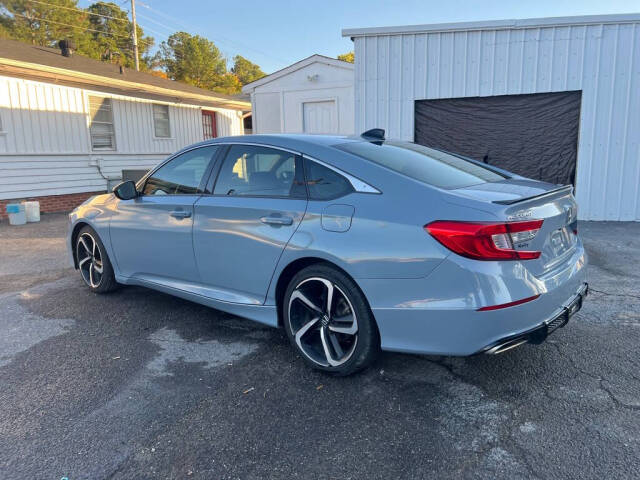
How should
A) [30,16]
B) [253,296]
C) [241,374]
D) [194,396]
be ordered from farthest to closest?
[30,16]
[253,296]
[241,374]
[194,396]

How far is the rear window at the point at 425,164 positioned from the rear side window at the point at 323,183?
0.71 ft

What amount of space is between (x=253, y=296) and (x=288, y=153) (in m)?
1.05

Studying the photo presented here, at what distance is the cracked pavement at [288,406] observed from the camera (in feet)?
7.41

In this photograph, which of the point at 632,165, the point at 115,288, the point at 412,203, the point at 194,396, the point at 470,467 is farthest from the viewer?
the point at 632,165

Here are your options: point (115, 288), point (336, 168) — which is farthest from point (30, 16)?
point (336, 168)

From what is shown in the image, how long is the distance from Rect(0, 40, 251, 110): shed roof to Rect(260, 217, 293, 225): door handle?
10.00 m

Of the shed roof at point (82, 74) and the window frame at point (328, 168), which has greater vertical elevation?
the shed roof at point (82, 74)

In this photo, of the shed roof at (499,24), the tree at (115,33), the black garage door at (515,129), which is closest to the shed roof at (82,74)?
the shed roof at (499,24)

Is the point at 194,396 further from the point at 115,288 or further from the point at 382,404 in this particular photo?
the point at 115,288

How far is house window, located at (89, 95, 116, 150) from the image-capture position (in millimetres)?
13188

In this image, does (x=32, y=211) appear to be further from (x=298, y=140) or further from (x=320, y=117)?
(x=298, y=140)

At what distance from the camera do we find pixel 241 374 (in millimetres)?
3160

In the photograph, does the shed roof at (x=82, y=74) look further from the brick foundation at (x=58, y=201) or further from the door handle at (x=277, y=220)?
the door handle at (x=277, y=220)

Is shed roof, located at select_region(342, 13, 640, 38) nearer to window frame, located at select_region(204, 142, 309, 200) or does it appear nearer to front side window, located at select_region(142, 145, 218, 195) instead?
front side window, located at select_region(142, 145, 218, 195)
